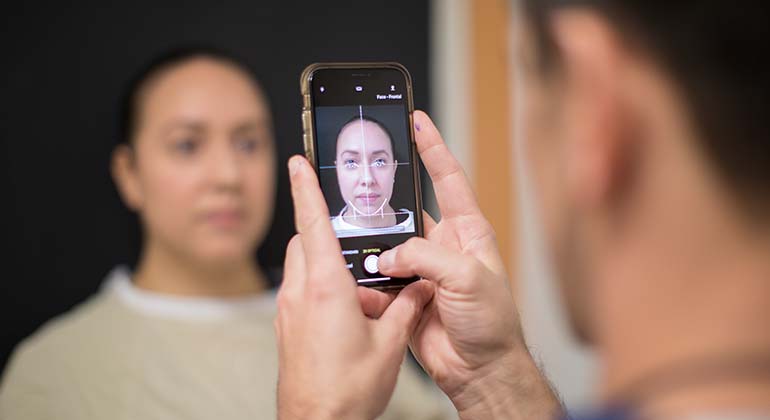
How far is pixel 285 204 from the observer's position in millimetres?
1842

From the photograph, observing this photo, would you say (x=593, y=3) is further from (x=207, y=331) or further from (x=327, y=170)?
(x=207, y=331)

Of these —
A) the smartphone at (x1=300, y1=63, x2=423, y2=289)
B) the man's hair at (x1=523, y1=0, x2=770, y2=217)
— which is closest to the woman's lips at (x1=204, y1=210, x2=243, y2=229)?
the smartphone at (x1=300, y1=63, x2=423, y2=289)

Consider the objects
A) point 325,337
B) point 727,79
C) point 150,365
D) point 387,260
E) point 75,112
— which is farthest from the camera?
point 75,112

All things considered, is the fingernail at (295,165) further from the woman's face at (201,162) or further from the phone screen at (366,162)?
the woman's face at (201,162)

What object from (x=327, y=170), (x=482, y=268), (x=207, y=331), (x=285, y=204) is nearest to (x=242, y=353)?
(x=207, y=331)

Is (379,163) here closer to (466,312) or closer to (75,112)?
(466,312)

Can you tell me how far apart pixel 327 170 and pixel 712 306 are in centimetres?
57

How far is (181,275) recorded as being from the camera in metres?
1.62

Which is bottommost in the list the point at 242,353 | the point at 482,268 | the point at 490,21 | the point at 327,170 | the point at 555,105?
the point at 242,353

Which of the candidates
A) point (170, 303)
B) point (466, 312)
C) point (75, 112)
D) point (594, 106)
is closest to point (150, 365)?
point (170, 303)

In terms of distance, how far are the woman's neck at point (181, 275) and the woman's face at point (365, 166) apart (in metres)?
0.80

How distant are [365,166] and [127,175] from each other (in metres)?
0.90

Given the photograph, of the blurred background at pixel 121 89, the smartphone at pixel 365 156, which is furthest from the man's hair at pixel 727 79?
the blurred background at pixel 121 89

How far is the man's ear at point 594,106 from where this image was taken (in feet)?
1.44
